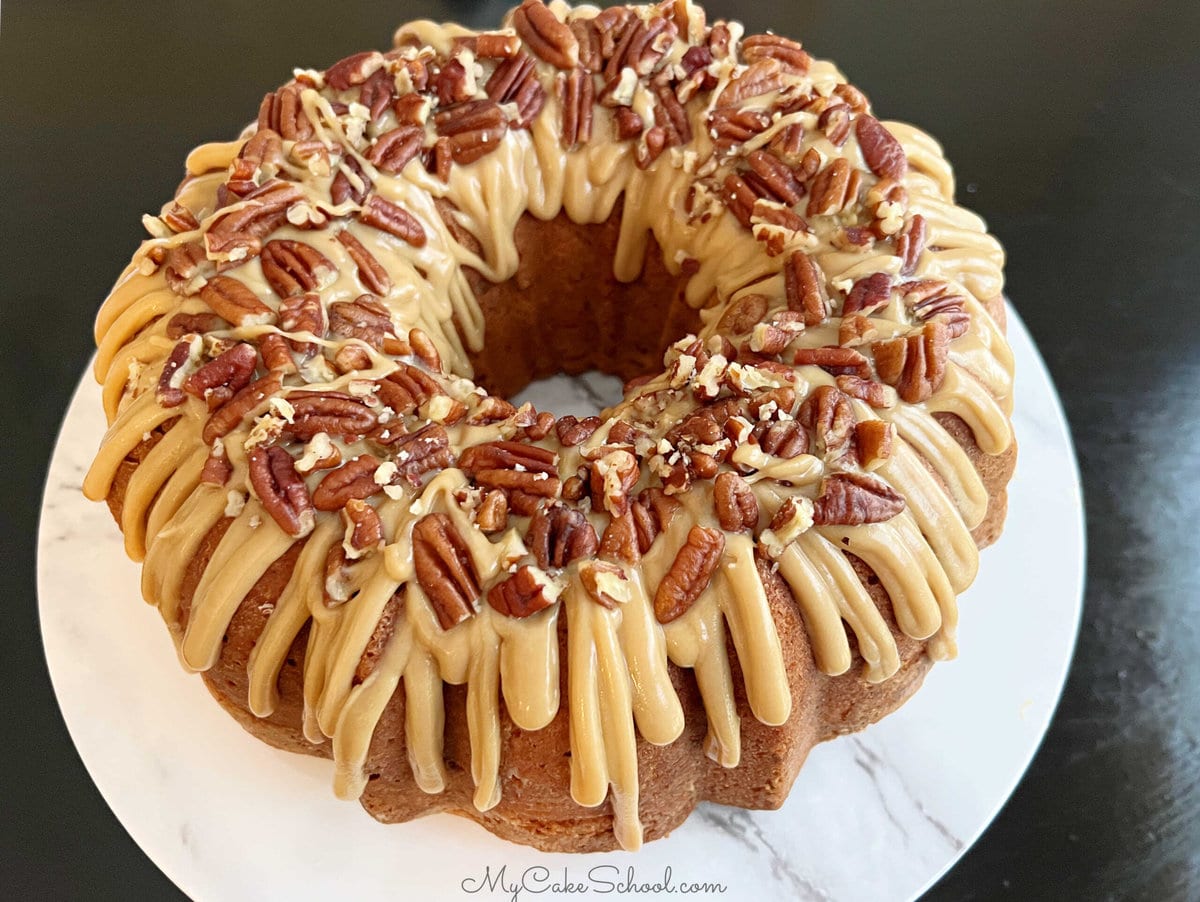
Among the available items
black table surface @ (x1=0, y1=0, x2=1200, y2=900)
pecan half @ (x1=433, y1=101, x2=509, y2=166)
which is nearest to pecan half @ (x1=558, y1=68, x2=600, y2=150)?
pecan half @ (x1=433, y1=101, x2=509, y2=166)

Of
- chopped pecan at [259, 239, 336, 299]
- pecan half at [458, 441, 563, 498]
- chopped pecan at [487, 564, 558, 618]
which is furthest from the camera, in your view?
chopped pecan at [259, 239, 336, 299]

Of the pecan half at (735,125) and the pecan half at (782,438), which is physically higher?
the pecan half at (735,125)

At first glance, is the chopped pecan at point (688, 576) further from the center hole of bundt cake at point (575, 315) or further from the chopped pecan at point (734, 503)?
the center hole of bundt cake at point (575, 315)

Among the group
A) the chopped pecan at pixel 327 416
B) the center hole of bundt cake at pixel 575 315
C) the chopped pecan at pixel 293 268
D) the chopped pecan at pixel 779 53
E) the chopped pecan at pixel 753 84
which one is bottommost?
the center hole of bundt cake at pixel 575 315

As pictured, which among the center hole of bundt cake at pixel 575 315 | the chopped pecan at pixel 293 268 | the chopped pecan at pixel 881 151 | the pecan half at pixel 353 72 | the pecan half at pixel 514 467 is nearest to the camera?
the pecan half at pixel 514 467

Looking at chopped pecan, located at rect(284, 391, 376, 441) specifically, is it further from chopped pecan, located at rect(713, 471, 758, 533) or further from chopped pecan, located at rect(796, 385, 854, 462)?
chopped pecan, located at rect(796, 385, 854, 462)

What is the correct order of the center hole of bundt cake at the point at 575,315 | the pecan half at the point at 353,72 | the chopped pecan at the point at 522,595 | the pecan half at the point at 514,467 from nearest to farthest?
the chopped pecan at the point at 522,595
the pecan half at the point at 514,467
the pecan half at the point at 353,72
the center hole of bundt cake at the point at 575,315

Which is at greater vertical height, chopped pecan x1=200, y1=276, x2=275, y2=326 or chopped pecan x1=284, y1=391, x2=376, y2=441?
chopped pecan x1=200, y1=276, x2=275, y2=326

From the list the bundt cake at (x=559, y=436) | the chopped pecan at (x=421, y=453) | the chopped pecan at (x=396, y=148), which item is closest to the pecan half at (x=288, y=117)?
the bundt cake at (x=559, y=436)

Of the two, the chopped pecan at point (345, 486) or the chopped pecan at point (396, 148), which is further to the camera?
the chopped pecan at point (396, 148)
